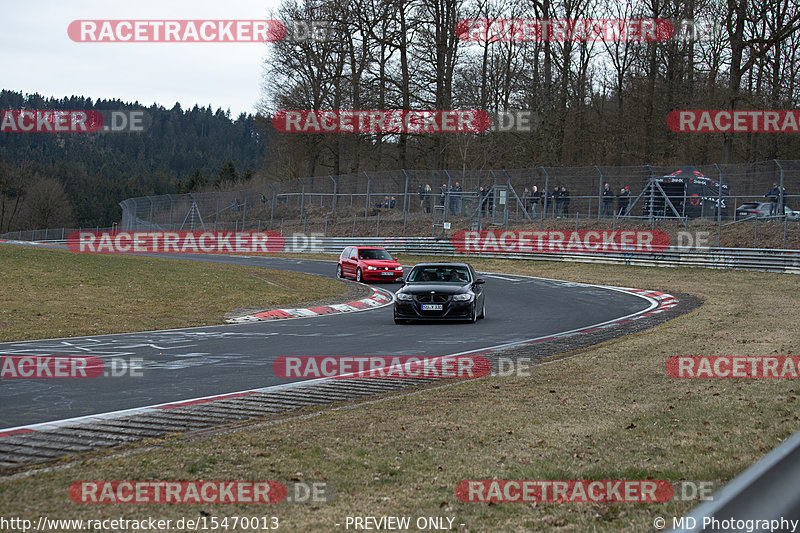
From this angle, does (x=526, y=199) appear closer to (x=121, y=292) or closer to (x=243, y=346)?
(x=121, y=292)

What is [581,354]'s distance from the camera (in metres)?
12.1

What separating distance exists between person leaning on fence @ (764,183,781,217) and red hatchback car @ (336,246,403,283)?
15.2 m

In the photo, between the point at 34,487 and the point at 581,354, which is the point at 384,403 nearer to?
the point at 34,487

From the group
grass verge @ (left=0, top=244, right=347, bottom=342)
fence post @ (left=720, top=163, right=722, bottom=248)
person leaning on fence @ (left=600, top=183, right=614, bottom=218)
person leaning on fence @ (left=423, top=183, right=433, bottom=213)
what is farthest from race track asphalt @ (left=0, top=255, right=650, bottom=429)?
person leaning on fence @ (left=423, top=183, right=433, bottom=213)

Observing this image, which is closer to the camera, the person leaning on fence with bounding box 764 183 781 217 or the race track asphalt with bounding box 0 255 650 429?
the race track asphalt with bounding box 0 255 650 429

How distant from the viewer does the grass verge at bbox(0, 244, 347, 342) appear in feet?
55.2

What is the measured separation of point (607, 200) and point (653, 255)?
13.1ft

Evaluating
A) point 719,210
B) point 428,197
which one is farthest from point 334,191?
point 719,210

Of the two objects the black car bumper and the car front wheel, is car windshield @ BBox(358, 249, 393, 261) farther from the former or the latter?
the black car bumper

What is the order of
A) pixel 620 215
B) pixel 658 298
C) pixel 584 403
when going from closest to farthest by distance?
pixel 584 403 < pixel 658 298 < pixel 620 215

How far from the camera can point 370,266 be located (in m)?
31.2

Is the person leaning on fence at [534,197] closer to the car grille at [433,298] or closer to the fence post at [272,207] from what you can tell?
the fence post at [272,207]

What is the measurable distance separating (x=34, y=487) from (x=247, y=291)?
20027mm

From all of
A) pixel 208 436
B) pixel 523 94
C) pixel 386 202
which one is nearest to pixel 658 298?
pixel 208 436
